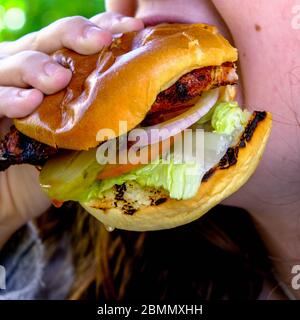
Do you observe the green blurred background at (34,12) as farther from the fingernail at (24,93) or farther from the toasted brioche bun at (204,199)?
the toasted brioche bun at (204,199)

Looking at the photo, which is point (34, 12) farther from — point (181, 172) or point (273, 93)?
point (181, 172)

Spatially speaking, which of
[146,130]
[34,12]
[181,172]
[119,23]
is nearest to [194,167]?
[181,172]

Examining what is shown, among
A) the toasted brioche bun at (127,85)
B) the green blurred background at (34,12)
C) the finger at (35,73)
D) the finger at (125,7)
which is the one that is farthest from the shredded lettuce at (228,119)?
the green blurred background at (34,12)

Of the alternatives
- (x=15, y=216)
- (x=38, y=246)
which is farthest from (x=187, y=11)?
(x=38, y=246)

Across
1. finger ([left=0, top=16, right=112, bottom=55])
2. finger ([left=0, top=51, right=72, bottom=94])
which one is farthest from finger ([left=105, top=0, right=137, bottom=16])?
finger ([left=0, top=51, right=72, bottom=94])

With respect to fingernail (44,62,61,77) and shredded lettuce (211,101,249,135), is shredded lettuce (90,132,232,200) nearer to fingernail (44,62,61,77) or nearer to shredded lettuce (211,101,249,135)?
shredded lettuce (211,101,249,135)
